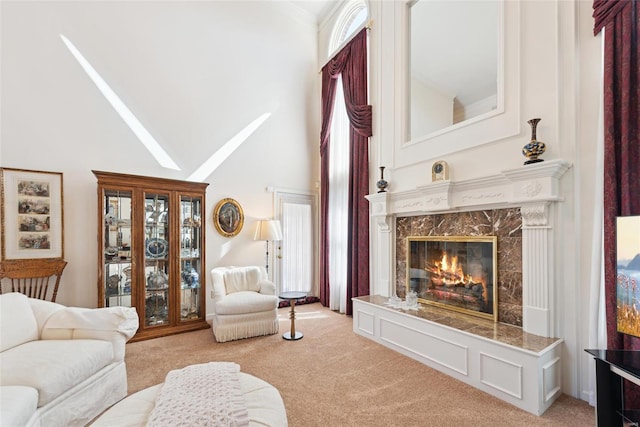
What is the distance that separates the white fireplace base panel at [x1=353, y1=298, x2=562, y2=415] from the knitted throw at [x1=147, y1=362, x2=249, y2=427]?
75.9 inches

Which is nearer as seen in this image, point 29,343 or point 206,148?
point 29,343

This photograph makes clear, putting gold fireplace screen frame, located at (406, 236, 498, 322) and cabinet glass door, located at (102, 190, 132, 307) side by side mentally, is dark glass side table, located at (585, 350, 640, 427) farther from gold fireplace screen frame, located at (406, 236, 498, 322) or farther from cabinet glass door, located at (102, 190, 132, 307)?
cabinet glass door, located at (102, 190, 132, 307)

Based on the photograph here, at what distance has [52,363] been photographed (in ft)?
5.98

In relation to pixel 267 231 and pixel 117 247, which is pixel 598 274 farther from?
pixel 117 247

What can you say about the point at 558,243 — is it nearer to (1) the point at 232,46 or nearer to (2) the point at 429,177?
(2) the point at 429,177

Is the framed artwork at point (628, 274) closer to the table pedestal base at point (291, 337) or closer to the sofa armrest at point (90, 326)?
the table pedestal base at point (291, 337)

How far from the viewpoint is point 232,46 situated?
4.69m

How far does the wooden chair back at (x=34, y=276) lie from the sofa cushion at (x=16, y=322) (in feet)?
3.48

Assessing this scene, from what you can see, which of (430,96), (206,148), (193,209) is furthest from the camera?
(206,148)

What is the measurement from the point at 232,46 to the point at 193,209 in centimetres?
277

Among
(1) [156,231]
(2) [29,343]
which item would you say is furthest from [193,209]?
(2) [29,343]

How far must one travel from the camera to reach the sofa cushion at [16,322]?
2.03 meters

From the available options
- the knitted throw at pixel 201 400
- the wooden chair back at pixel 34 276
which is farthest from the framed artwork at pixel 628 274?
the wooden chair back at pixel 34 276

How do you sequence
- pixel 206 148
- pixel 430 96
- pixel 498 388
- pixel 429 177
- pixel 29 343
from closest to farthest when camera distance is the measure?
pixel 29 343, pixel 498 388, pixel 429 177, pixel 430 96, pixel 206 148
